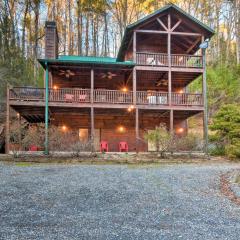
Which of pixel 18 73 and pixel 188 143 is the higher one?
pixel 18 73

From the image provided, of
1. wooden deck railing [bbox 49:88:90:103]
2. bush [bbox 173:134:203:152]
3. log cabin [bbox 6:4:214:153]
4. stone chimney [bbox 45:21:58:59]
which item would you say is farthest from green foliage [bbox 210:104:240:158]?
stone chimney [bbox 45:21:58:59]

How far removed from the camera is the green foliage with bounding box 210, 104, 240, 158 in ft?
54.5

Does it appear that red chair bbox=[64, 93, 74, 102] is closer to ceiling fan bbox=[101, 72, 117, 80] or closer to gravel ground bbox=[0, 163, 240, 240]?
ceiling fan bbox=[101, 72, 117, 80]

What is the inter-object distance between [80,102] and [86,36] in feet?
76.7

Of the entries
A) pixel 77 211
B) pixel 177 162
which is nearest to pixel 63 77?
pixel 177 162

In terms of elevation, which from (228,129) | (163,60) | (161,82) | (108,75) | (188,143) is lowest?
(188,143)

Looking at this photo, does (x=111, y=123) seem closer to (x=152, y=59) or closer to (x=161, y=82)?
(x=161, y=82)

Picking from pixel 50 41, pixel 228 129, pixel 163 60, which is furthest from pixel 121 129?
pixel 50 41

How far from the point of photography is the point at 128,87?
22.3m

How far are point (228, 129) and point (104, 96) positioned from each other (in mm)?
8296

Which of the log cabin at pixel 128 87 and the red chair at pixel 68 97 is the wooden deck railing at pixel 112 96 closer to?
the log cabin at pixel 128 87

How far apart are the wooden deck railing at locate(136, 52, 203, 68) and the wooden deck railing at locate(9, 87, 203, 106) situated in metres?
2.08

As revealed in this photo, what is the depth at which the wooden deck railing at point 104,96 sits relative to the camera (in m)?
17.8

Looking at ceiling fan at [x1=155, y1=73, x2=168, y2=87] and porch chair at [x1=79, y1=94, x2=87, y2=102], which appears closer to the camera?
porch chair at [x1=79, y1=94, x2=87, y2=102]
